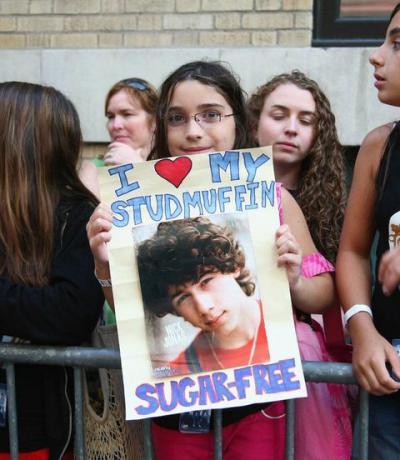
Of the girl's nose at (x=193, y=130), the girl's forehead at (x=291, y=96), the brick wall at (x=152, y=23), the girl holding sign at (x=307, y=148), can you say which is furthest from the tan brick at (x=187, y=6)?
the girl's nose at (x=193, y=130)

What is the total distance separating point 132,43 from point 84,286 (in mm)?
3533

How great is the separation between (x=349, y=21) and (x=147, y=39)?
4.65 ft

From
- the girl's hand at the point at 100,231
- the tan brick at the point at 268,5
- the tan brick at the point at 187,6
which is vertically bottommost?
the girl's hand at the point at 100,231

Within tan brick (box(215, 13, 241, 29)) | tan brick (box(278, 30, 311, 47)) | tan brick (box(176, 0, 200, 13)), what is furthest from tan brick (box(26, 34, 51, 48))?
tan brick (box(278, 30, 311, 47))

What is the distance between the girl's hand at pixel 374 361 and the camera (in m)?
1.87

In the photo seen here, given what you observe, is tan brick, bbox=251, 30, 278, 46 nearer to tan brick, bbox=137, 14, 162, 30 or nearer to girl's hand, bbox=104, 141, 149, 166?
tan brick, bbox=137, 14, 162, 30

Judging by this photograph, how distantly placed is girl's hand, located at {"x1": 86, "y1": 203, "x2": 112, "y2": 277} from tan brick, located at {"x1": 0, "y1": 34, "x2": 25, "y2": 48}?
12.9 feet

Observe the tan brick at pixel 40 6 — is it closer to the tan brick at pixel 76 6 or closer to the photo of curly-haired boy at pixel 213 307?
the tan brick at pixel 76 6

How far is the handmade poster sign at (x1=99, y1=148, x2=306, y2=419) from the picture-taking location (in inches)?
75.6

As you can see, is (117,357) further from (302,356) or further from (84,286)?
(302,356)

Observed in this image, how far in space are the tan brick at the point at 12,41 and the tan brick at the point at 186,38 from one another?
1148 millimetres

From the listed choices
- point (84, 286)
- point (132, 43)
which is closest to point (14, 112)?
point (84, 286)

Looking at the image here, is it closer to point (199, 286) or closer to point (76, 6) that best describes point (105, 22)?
point (76, 6)

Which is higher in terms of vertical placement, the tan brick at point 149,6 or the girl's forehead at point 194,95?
the tan brick at point 149,6
